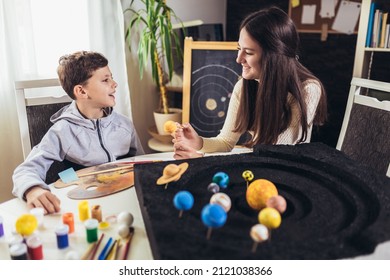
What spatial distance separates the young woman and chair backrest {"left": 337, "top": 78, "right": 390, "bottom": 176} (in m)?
0.28

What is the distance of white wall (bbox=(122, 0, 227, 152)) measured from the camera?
2330 mm

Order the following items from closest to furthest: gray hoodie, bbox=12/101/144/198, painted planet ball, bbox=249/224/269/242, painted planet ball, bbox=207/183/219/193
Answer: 1. painted planet ball, bbox=249/224/269/242
2. painted planet ball, bbox=207/183/219/193
3. gray hoodie, bbox=12/101/144/198

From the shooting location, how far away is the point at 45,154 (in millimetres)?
1168

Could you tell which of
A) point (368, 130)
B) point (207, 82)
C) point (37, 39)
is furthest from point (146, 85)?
point (368, 130)

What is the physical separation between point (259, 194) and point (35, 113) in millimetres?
1045

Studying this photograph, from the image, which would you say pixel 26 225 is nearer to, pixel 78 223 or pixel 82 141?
pixel 78 223

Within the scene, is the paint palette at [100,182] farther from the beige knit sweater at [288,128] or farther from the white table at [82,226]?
the beige knit sweater at [288,128]

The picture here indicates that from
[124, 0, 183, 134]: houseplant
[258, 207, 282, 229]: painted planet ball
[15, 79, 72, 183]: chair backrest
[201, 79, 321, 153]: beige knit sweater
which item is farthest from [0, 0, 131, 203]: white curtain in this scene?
[258, 207, 282, 229]: painted planet ball

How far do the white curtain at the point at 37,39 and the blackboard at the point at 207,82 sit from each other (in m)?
0.47

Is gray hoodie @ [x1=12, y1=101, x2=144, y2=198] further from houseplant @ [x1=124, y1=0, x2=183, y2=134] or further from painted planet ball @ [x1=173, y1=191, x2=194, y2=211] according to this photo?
houseplant @ [x1=124, y1=0, x2=183, y2=134]

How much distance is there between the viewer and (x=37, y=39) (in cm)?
179

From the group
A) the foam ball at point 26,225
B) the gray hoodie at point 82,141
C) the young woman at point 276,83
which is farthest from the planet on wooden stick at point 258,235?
the gray hoodie at point 82,141

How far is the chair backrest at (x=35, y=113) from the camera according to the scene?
4.50 ft
